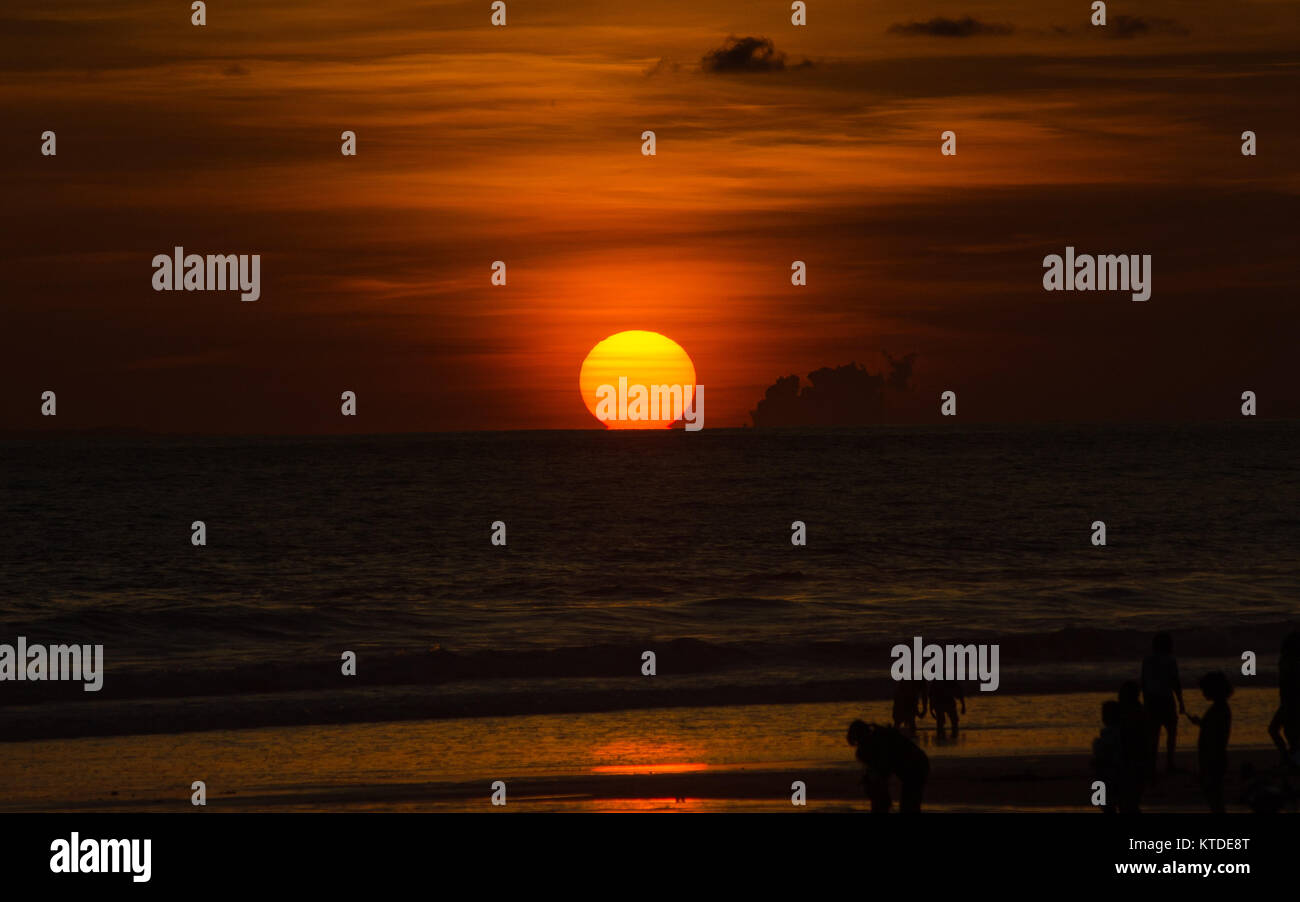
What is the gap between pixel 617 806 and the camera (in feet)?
45.3

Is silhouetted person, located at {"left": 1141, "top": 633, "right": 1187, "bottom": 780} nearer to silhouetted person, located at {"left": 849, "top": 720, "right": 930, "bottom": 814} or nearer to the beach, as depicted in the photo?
the beach

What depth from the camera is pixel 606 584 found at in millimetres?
42031

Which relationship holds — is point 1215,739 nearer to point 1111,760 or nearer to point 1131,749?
point 1131,749

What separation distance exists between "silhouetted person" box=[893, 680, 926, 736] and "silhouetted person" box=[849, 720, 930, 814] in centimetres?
547

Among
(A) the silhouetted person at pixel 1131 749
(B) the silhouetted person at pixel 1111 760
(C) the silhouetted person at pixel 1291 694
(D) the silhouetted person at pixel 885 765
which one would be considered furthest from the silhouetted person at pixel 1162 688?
(D) the silhouetted person at pixel 885 765

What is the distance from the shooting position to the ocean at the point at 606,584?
23094 millimetres

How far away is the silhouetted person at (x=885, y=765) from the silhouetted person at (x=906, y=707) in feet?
18.0

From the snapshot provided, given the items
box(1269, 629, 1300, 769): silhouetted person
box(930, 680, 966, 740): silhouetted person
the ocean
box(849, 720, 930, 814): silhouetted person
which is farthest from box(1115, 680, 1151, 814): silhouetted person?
the ocean

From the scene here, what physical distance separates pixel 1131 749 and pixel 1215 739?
0.97 m
